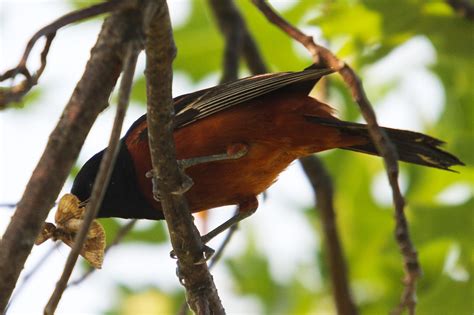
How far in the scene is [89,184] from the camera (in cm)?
484

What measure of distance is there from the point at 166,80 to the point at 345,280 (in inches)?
104

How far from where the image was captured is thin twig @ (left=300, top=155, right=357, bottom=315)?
5.18m

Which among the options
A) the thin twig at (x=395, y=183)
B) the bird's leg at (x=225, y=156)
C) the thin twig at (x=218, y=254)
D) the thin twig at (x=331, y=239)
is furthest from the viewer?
the thin twig at (x=331, y=239)

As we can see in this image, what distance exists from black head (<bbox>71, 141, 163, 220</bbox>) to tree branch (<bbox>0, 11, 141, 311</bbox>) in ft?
7.12

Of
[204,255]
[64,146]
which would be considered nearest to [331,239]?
[204,255]

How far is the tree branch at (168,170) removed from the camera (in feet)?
9.28

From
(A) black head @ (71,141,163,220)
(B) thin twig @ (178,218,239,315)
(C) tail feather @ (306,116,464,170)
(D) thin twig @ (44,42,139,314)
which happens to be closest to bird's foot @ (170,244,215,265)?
(B) thin twig @ (178,218,239,315)

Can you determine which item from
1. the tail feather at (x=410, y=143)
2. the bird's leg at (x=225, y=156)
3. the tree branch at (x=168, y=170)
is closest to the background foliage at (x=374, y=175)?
the tail feather at (x=410, y=143)

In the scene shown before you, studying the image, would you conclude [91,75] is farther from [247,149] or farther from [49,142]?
[247,149]

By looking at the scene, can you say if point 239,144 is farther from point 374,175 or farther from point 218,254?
point 374,175

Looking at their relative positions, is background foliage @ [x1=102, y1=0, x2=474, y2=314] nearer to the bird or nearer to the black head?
the bird

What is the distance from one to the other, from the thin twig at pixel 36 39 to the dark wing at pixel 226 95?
1.99 m

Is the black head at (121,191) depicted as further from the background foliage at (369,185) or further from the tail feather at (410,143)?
the background foliage at (369,185)

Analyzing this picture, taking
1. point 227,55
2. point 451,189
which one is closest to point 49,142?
point 227,55
